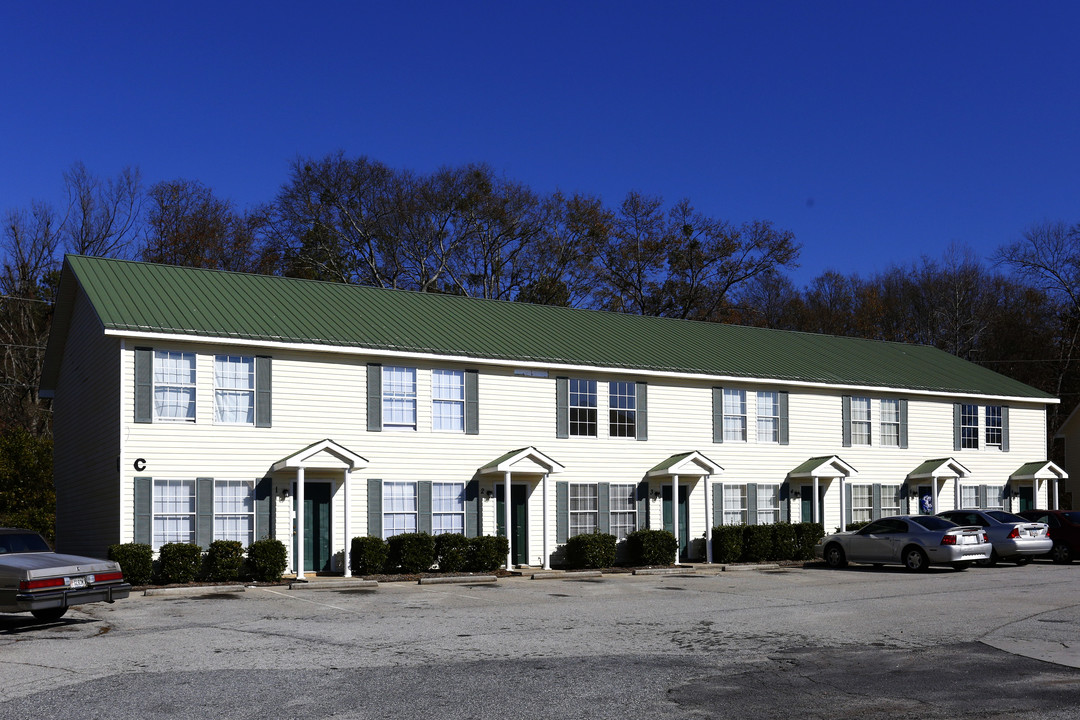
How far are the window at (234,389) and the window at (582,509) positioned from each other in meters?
9.08

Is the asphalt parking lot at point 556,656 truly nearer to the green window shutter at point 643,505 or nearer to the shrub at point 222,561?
the shrub at point 222,561

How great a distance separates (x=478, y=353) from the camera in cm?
2820

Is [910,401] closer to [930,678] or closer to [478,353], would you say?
[478,353]

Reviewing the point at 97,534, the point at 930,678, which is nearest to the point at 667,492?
the point at 97,534

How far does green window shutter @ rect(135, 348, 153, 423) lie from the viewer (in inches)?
930

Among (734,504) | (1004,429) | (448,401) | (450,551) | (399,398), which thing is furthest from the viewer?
(1004,429)

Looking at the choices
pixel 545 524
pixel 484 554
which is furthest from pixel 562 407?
pixel 484 554

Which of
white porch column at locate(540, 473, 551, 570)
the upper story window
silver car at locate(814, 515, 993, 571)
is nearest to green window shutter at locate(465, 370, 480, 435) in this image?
white porch column at locate(540, 473, 551, 570)

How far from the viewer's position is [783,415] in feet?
111

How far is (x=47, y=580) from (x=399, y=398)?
1260 cm

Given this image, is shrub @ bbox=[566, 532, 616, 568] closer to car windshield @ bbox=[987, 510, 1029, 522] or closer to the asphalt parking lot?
the asphalt parking lot

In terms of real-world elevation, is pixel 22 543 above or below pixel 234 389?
below

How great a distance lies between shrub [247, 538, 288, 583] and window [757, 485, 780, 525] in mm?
15223

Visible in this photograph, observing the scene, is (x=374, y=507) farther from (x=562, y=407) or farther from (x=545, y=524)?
(x=562, y=407)
